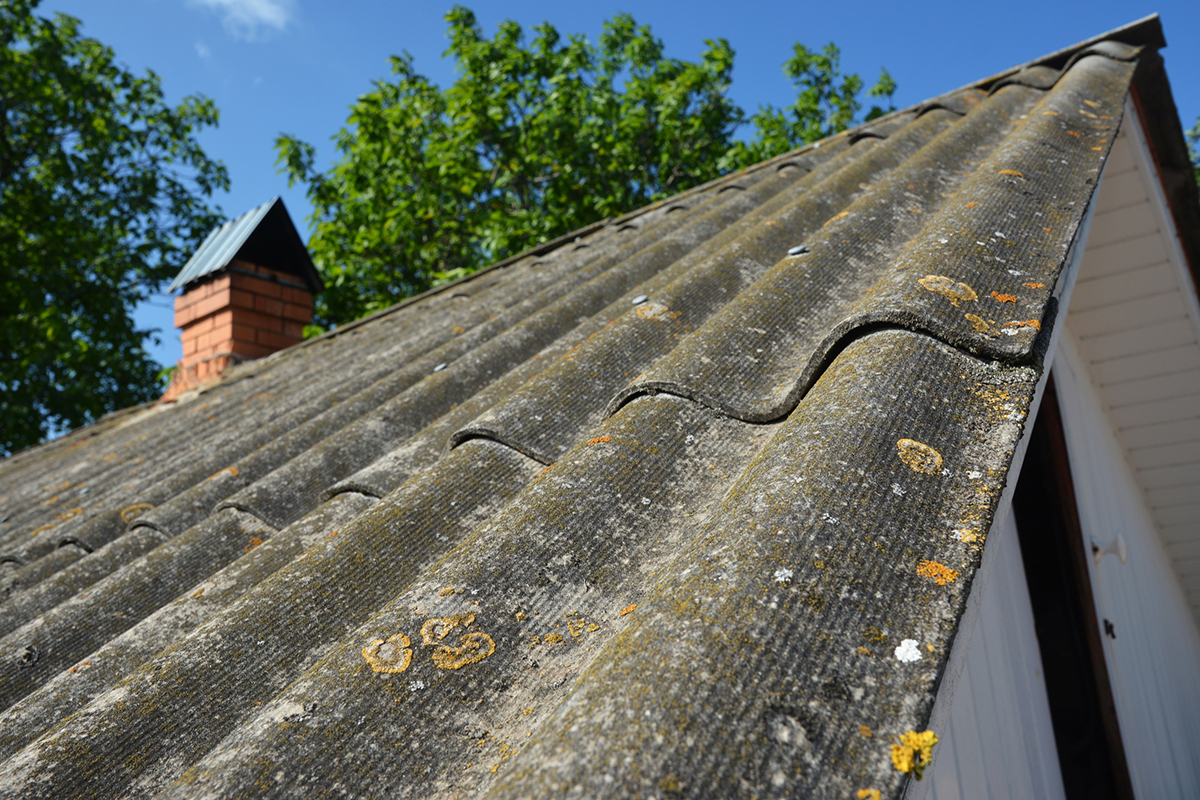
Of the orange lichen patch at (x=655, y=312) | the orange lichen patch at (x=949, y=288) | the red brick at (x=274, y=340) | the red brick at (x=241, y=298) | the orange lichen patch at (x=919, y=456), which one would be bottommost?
the orange lichen patch at (x=919, y=456)

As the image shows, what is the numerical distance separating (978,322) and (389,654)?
1.10 m

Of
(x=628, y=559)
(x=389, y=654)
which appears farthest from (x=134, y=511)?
(x=628, y=559)

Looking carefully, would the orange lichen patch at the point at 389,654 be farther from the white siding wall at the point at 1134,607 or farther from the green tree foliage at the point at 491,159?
the green tree foliage at the point at 491,159

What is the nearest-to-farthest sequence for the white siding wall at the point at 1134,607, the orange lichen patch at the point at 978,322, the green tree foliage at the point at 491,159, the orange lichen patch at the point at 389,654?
the orange lichen patch at the point at 389,654 < the orange lichen patch at the point at 978,322 < the white siding wall at the point at 1134,607 < the green tree foliage at the point at 491,159

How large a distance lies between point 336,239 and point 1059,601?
1467cm

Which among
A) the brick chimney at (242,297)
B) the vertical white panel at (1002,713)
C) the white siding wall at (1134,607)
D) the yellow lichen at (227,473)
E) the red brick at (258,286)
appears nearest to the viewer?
the vertical white panel at (1002,713)

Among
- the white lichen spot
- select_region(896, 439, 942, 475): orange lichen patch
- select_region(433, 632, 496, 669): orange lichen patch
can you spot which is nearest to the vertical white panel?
select_region(896, 439, 942, 475): orange lichen patch

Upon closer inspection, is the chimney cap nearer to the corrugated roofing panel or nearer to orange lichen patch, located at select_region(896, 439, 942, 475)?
the corrugated roofing panel

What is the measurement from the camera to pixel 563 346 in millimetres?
2396

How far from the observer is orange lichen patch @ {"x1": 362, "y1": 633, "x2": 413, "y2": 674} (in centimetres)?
100

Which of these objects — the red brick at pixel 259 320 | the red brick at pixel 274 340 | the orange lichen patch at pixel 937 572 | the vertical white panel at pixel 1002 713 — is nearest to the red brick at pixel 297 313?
the red brick at pixel 259 320

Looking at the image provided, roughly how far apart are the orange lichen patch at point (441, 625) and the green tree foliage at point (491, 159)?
11.5 m

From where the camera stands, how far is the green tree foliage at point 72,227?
1611cm

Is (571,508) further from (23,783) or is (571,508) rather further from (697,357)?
(23,783)
